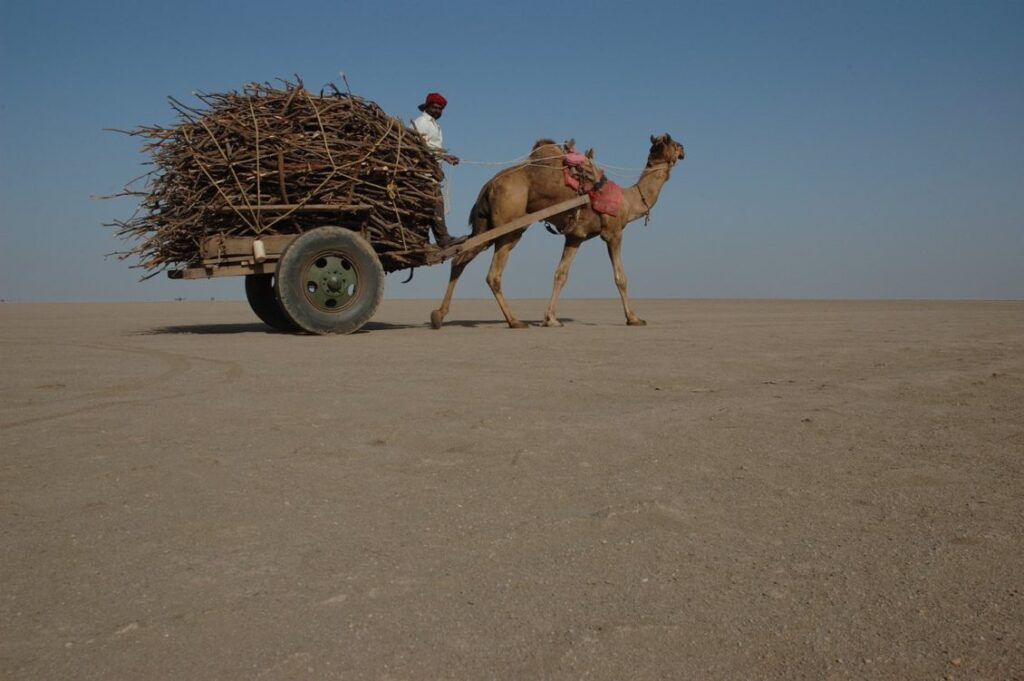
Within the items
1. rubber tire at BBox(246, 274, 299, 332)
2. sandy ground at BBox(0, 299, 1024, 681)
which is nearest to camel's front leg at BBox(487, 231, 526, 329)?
rubber tire at BBox(246, 274, 299, 332)

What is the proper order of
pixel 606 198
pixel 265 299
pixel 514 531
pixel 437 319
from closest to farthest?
pixel 514 531 → pixel 265 299 → pixel 437 319 → pixel 606 198

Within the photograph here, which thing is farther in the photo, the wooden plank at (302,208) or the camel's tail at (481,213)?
the camel's tail at (481,213)

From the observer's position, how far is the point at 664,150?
41.6ft

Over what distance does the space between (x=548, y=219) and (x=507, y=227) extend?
2.82ft

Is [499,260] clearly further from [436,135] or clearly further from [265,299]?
[265,299]

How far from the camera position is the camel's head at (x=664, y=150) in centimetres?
1268

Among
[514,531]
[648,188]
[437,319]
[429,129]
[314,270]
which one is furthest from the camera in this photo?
[648,188]

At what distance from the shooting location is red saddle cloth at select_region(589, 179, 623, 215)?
1180cm

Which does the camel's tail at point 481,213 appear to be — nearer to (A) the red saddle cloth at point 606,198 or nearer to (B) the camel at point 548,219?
(B) the camel at point 548,219

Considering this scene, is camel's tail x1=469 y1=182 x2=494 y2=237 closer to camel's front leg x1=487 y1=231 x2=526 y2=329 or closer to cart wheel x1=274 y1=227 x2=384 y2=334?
camel's front leg x1=487 y1=231 x2=526 y2=329

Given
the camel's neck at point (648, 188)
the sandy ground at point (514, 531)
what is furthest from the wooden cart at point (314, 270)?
the camel's neck at point (648, 188)

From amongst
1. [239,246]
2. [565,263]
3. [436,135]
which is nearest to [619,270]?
[565,263]

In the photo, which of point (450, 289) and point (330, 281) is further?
point (450, 289)

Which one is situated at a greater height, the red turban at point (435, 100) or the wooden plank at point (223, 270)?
the red turban at point (435, 100)
